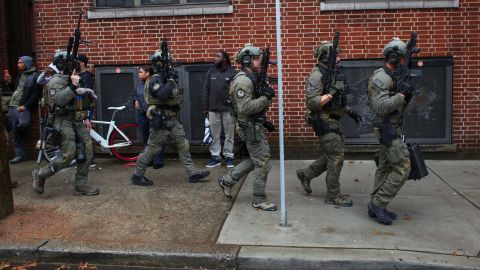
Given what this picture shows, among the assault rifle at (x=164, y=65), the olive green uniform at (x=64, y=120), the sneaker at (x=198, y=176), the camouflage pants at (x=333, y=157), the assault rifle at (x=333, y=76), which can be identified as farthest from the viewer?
the sneaker at (x=198, y=176)

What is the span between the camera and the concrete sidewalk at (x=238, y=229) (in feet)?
15.1

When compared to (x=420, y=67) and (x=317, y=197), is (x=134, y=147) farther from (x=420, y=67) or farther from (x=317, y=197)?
(x=420, y=67)

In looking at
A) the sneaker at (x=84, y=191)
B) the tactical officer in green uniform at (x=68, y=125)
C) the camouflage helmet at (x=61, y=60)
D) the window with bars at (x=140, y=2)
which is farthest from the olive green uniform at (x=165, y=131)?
the window with bars at (x=140, y=2)

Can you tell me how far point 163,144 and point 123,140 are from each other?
6.33 feet

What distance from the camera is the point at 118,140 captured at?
879 centimetres

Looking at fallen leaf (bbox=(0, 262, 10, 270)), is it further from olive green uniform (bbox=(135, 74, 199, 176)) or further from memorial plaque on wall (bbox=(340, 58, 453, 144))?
memorial plaque on wall (bbox=(340, 58, 453, 144))

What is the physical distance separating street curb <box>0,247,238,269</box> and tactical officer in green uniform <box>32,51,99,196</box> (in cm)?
170

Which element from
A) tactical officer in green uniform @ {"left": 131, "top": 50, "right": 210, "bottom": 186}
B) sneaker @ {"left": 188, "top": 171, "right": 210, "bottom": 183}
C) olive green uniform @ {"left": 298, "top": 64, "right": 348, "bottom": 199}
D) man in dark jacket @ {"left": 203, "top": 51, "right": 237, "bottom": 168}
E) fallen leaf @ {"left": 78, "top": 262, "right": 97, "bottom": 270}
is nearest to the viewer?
fallen leaf @ {"left": 78, "top": 262, "right": 97, "bottom": 270}

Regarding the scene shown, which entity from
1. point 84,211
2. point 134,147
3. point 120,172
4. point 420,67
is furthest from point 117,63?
point 420,67

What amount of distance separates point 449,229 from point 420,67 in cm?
386

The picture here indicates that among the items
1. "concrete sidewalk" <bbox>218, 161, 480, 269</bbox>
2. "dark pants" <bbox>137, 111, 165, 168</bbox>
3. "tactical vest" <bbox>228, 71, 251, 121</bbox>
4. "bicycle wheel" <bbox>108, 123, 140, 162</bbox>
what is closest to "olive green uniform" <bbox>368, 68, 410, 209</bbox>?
"concrete sidewalk" <bbox>218, 161, 480, 269</bbox>

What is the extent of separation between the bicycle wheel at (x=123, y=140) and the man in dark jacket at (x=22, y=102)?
4.89 feet

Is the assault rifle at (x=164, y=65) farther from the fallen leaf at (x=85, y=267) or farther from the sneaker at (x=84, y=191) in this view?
the fallen leaf at (x=85, y=267)

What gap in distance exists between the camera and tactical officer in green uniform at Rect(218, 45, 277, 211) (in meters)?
5.69
